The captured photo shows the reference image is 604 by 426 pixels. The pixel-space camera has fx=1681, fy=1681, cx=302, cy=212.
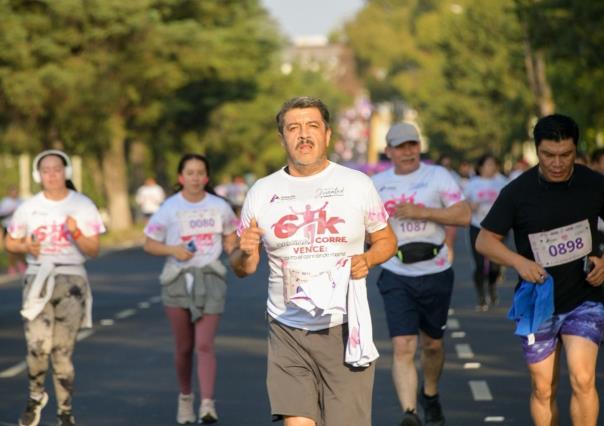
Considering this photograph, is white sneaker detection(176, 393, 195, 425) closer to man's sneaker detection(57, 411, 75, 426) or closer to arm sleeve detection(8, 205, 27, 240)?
man's sneaker detection(57, 411, 75, 426)

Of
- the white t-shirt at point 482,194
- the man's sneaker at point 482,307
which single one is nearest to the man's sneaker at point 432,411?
the man's sneaker at point 482,307

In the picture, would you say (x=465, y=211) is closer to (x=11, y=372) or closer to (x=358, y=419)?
(x=358, y=419)

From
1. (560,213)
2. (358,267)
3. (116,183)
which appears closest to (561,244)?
(560,213)

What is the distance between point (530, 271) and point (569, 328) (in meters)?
0.38

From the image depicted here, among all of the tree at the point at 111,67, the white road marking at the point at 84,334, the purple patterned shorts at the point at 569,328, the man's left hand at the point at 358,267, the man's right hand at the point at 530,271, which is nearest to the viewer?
the man's left hand at the point at 358,267

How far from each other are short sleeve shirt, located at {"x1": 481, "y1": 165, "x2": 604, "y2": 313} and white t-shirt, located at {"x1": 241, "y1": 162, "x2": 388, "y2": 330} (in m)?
1.24

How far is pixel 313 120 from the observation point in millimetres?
7191

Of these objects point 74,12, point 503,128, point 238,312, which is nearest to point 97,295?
point 238,312

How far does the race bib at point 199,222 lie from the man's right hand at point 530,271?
11.9 ft

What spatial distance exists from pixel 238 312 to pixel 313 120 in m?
13.4

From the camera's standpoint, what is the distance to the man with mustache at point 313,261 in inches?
284

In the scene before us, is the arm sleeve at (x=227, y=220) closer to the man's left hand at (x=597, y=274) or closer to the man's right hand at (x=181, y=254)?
the man's right hand at (x=181, y=254)

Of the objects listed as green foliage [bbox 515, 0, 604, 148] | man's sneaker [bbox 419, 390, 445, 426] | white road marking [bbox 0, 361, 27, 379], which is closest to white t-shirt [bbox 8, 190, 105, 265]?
man's sneaker [bbox 419, 390, 445, 426]

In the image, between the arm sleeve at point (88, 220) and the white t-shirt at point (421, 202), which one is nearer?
the white t-shirt at point (421, 202)
